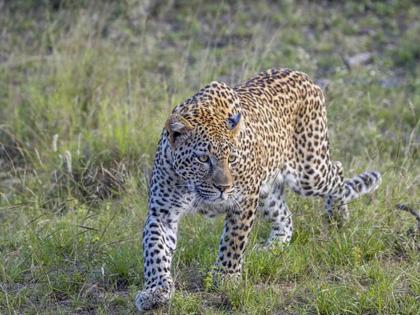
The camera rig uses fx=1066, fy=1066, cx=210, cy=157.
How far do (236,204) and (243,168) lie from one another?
262mm

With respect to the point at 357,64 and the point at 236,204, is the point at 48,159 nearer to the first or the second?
the point at 236,204

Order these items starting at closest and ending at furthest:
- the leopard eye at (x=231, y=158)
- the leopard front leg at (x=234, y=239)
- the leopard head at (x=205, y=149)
Answer: the leopard head at (x=205, y=149), the leopard eye at (x=231, y=158), the leopard front leg at (x=234, y=239)

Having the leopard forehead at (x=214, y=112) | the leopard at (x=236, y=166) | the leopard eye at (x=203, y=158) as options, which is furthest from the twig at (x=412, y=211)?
the leopard eye at (x=203, y=158)

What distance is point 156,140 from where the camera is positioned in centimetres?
1011

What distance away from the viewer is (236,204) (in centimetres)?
754

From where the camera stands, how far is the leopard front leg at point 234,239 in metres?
7.56

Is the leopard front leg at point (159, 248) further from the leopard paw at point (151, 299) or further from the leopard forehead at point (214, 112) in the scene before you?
the leopard forehead at point (214, 112)

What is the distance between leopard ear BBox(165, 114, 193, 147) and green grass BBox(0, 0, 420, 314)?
3.48 ft

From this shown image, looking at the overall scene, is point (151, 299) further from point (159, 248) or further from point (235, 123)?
point (235, 123)

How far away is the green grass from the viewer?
Result: 7.61 metres

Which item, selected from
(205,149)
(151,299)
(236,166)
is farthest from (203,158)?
(151,299)

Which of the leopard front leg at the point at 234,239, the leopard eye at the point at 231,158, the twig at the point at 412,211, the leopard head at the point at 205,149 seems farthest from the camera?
the twig at the point at 412,211

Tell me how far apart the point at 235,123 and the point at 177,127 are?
42cm

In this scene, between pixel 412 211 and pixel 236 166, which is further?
pixel 412 211
